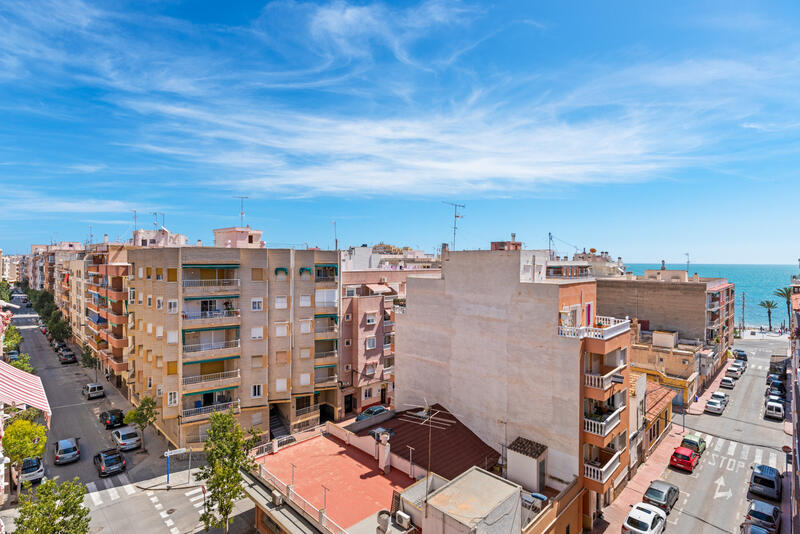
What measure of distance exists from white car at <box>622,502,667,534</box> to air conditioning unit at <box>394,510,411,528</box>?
14472 millimetres

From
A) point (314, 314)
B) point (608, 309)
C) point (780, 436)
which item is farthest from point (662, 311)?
point (314, 314)

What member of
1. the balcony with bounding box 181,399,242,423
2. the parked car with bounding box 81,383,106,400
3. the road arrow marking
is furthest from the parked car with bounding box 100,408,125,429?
the road arrow marking

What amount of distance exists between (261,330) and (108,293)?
955 inches

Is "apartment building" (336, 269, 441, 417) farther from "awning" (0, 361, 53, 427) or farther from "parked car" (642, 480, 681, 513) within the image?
"awning" (0, 361, 53, 427)

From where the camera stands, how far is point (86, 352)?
185ft

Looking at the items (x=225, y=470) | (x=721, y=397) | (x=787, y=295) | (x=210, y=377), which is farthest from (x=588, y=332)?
(x=787, y=295)

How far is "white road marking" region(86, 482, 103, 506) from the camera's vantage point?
29172mm

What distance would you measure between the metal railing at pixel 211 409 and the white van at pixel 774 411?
5352cm

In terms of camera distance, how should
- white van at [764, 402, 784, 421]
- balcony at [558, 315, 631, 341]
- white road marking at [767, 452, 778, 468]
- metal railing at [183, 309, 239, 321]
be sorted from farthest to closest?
white van at [764, 402, 784, 421] < metal railing at [183, 309, 239, 321] < white road marking at [767, 452, 778, 468] < balcony at [558, 315, 631, 341]

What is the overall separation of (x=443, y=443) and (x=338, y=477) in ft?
22.2

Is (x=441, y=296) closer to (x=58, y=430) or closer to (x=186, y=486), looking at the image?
(x=186, y=486)

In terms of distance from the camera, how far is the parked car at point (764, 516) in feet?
80.0

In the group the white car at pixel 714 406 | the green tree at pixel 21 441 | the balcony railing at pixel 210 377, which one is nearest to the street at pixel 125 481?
the green tree at pixel 21 441

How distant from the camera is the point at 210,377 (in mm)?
36281
